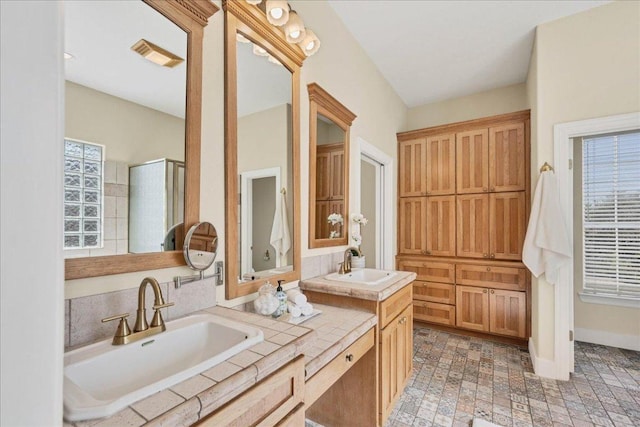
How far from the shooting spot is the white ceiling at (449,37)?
235 centimetres

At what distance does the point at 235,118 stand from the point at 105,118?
556mm

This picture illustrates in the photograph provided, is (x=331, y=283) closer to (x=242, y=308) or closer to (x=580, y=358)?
(x=242, y=308)

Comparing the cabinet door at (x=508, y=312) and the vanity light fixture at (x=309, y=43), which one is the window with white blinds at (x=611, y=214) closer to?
the cabinet door at (x=508, y=312)

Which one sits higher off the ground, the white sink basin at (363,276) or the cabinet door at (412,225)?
the cabinet door at (412,225)

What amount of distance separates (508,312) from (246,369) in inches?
128

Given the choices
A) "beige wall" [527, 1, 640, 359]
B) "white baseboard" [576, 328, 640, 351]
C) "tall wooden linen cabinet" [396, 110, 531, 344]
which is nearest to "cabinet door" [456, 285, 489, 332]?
"tall wooden linen cabinet" [396, 110, 531, 344]

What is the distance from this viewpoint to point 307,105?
2043mm

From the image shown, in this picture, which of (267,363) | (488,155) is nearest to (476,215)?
(488,155)

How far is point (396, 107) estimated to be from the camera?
3.87 meters

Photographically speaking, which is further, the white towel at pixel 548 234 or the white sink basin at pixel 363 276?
the white towel at pixel 548 234

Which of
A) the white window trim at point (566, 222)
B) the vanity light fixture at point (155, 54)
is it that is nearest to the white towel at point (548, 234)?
the white window trim at point (566, 222)

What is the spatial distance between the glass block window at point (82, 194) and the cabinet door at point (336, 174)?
5.23 feet

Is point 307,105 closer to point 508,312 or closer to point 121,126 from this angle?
point 121,126

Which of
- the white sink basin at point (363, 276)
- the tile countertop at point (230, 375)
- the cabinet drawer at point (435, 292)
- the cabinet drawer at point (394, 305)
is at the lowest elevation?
the cabinet drawer at point (435, 292)
